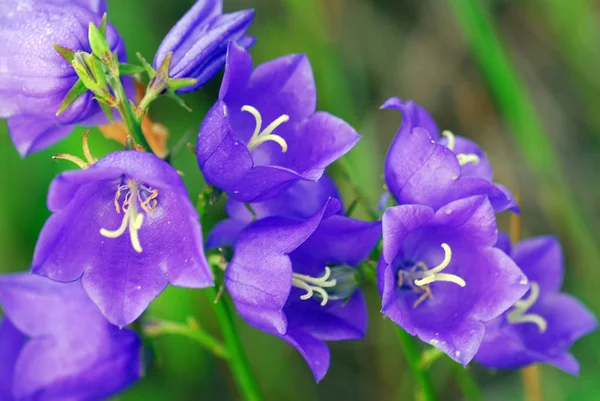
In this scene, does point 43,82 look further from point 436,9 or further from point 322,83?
point 436,9

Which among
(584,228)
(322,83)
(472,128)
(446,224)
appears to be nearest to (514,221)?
(446,224)

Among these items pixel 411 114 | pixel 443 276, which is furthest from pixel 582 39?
pixel 443 276

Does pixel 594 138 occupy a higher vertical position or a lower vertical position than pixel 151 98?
lower

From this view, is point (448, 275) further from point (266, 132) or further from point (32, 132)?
point (32, 132)

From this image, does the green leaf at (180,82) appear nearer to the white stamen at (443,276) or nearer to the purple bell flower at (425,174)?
the purple bell flower at (425,174)

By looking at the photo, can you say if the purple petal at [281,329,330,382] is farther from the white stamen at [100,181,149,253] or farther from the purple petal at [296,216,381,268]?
the white stamen at [100,181,149,253]

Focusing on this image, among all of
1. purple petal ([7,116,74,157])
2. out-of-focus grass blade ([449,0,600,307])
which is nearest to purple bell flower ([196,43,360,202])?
purple petal ([7,116,74,157])

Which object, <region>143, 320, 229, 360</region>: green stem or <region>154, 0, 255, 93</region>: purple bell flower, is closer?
<region>154, 0, 255, 93</region>: purple bell flower
